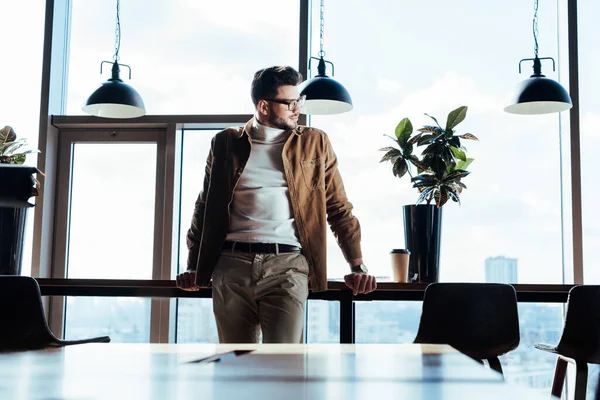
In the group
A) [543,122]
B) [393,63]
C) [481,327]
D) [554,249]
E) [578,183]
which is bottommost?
[481,327]

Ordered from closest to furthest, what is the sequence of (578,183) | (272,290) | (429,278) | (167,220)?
(272,290), (429,278), (578,183), (167,220)

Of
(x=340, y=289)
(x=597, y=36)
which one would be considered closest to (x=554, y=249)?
(x=597, y=36)

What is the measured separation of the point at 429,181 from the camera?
362 centimetres

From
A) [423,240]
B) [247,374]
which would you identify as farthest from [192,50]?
[247,374]

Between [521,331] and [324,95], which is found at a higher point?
[324,95]

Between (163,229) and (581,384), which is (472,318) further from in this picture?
(163,229)

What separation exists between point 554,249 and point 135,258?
111 inches

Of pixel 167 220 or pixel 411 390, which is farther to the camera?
pixel 167 220

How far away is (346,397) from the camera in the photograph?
807 millimetres

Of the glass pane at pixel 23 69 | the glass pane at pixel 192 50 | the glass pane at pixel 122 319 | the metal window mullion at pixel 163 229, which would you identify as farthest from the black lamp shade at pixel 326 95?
the glass pane at pixel 23 69

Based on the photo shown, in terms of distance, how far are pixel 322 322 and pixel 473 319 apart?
194 cm

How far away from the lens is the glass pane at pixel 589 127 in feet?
14.5

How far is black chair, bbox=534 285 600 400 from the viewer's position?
2762mm

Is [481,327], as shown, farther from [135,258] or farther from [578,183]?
[135,258]
